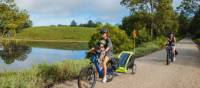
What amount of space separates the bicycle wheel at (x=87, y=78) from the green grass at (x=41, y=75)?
1.11 metres

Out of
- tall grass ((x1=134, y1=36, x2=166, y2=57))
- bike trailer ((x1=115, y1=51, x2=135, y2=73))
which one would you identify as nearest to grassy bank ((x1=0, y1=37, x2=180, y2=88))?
bike trailer ((x1=115, y1=51, x2=135, y2=73))

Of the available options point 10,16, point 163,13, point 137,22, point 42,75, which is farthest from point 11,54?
point 42,75

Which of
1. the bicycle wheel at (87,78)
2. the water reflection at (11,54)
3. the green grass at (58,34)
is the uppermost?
the bicycle wheel at (87,78)

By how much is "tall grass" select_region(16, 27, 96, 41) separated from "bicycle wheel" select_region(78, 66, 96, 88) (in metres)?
85.0

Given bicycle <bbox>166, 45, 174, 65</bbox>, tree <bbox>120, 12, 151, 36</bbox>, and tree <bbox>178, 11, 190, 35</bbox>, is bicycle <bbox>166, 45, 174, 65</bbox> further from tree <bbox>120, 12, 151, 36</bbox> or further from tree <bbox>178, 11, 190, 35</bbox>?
tree <bbox>178, 11, 190, 35</bbox>

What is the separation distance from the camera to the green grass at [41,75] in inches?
369

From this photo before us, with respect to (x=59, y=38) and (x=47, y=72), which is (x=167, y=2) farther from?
(x=59, y=38)

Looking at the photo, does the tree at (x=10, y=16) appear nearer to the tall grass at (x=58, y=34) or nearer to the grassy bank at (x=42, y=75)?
the grassy bank at (x=42, y=75)

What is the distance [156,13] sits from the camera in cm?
5353

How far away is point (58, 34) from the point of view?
349 feet

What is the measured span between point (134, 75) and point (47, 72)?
13.2ft

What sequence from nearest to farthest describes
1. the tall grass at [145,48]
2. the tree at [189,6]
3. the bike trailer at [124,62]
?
the bike trailer at [124,62] < the tall grass at [145,48] < the tree at [189,6]

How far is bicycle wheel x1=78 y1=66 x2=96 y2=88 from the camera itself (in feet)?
34.6

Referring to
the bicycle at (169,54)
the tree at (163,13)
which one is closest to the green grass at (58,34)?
the tree at (163,13)
